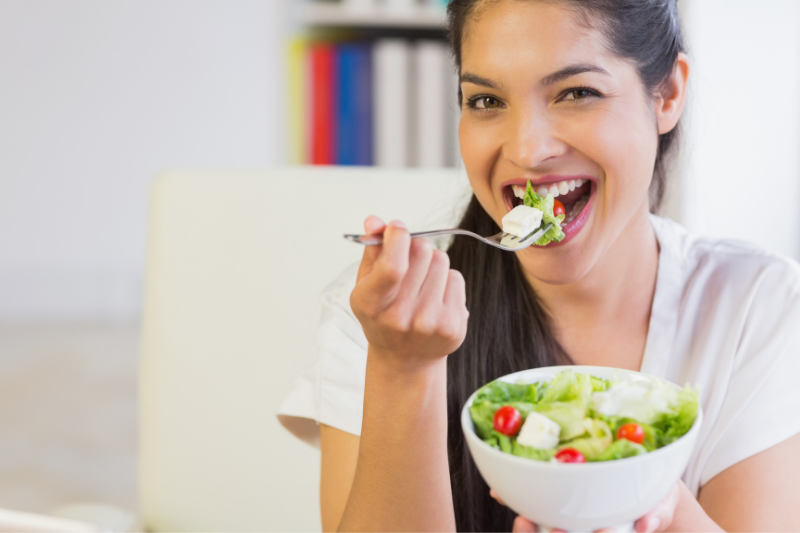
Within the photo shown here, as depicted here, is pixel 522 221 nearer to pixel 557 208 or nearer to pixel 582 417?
pixel 557 208

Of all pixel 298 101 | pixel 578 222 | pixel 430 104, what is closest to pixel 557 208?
pixel 578 222

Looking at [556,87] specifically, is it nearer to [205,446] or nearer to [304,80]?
[205,446]

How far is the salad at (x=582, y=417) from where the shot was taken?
1.92 ft

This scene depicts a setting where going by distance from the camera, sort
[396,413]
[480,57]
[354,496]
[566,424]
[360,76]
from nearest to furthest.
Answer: [566,424]
[396,413]
[354,496]
[480,57]
[360,76]

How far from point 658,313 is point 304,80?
177 centimetres

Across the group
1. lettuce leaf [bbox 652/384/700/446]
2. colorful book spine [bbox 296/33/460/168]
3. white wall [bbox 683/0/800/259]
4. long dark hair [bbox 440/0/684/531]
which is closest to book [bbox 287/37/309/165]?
colorful book spine [bbox 296/33/460/168]

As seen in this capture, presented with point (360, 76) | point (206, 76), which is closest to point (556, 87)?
point (360, 76)

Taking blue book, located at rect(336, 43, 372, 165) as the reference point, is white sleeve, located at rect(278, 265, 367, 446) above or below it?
below

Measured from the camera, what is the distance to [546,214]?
0.95 metres

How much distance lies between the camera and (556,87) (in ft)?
3.05

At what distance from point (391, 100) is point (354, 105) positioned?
13 cm

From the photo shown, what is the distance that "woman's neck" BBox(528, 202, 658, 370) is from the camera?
116cm

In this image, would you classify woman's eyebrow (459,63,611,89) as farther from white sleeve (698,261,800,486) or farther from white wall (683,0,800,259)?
white wall (683,0,800,259)

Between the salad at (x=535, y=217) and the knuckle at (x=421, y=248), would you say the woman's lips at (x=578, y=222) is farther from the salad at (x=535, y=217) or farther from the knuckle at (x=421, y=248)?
the knuckle at (x=421, y=248)
